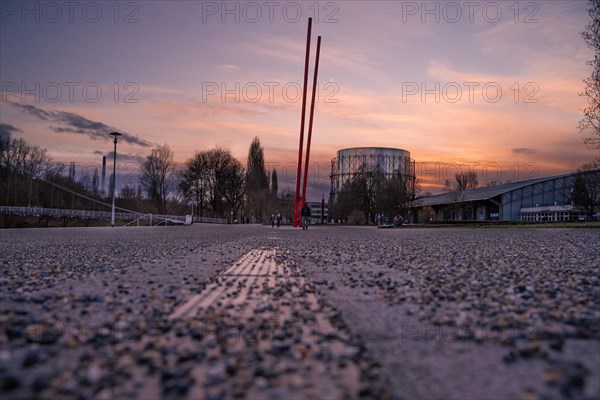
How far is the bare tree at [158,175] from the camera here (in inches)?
2331

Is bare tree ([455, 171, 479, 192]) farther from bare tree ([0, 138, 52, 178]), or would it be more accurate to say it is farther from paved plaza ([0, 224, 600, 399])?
paved plaza ([0, 224, 600, 399])

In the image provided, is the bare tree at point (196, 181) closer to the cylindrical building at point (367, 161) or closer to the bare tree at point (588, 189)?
the cylindrical building at point (367, 161)

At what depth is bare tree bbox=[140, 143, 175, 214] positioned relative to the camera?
194ft

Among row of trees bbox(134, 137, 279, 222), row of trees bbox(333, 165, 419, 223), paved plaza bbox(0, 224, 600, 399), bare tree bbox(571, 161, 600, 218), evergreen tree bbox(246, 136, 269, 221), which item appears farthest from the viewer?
evergreen tree bbox(246, 136, 269, 221)

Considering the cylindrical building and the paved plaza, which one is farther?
the cylindrical building

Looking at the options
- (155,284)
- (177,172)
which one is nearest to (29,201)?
(177,172)

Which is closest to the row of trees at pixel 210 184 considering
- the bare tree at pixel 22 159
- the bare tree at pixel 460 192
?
the bare tree at pixel 22 159

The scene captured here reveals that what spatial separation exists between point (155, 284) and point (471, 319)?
2782 millimetres

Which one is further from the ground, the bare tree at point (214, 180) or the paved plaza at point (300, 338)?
the bare tree at point (214, 180)

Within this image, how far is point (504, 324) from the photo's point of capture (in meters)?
2.73

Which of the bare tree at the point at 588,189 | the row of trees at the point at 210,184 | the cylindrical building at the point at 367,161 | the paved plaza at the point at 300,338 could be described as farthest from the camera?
the cylindrical building at the point at 367,161

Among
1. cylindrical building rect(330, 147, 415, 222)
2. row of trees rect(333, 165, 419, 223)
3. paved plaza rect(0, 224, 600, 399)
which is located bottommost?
paved plaza rect(0, 224, 600, 399)

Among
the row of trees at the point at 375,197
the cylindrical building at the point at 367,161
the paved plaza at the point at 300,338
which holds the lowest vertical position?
the paved plaza at the point at 300,338

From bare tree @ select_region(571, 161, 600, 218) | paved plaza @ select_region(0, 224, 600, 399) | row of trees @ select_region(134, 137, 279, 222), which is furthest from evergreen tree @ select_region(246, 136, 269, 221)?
paved plaza @ select_region(0, 224, 600, 399)
